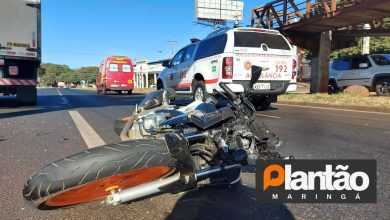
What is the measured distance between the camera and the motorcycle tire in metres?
2.19

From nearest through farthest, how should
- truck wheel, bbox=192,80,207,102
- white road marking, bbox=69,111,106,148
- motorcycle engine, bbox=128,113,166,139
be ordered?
motorcycle engine, bbox=128,113,166,139 → white road marking, bbox=69,111,106,148 → truck wheel, bbox=192,80,207,102

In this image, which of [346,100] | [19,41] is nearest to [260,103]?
[346,100]

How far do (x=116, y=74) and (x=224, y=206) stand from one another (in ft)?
86.7

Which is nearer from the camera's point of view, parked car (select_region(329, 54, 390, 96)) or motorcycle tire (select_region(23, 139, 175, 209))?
motorcycle tire (select_region(23, 139, 175, 209))

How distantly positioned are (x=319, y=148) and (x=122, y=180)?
381 cm

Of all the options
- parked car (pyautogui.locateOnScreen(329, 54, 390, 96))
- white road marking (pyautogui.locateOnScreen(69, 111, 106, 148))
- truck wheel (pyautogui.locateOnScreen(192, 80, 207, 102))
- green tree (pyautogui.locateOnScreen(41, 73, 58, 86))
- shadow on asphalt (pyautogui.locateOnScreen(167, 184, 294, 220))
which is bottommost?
shadow on asphalt (pyautogui.locateOnScreen(167, 184, 294, 220))

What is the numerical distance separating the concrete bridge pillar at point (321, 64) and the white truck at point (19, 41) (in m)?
12.2

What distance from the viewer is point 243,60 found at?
930 cm

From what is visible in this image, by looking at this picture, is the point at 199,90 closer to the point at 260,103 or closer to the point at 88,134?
the point at 260,103

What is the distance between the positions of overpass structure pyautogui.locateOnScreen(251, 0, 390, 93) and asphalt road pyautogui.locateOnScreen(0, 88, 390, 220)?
7.35m

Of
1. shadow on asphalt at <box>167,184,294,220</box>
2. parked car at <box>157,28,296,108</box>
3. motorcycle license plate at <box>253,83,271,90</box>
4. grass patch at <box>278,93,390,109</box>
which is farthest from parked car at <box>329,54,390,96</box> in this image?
shadow on asphalt at <box>167,184,294,220</box>

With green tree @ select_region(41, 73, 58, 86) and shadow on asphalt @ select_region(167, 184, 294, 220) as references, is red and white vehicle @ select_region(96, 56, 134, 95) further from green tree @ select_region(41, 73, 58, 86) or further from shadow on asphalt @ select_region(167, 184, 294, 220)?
green tree @ select_region(41, 73, 58, 86)

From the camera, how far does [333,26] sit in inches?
658

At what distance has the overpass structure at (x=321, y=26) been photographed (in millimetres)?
15195
